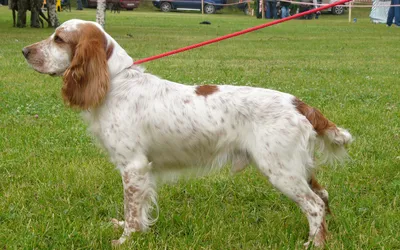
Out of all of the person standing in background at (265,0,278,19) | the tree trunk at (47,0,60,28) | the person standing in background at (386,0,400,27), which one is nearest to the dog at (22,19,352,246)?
the tree trunk at (47,0,60,28)

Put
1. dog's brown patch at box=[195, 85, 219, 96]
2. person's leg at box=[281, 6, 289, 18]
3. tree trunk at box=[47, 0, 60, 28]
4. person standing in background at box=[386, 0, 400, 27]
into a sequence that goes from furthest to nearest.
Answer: person's leg at box=[281, 6, 289, 18]
person standing in background at box=[386, 0, 400, 27]
tree trunk at box=[47, 0, 60, 28]
dog's brown patch at box=[195, 85, 219, 96]

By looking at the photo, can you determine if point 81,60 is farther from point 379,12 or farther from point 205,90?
point 379,12

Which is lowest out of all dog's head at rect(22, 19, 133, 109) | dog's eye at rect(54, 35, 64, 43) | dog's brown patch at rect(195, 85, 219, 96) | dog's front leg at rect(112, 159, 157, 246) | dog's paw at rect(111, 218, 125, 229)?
dog's paw at rect(111, 218, 125, 229)

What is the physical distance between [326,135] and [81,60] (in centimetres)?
164

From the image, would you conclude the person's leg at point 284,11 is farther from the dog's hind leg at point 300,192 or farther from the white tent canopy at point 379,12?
the dog's hind leg at point 300,192

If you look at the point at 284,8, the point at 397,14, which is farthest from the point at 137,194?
the point at 284,8

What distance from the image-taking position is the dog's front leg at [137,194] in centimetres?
353

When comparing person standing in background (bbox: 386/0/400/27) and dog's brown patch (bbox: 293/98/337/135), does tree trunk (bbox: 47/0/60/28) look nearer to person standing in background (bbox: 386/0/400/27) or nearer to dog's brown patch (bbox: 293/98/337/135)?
person standing in background (bbox: 386/0/400/27)

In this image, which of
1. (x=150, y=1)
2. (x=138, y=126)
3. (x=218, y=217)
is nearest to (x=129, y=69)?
(x=138, y=126)

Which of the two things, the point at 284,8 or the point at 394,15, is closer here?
the point at 394,15

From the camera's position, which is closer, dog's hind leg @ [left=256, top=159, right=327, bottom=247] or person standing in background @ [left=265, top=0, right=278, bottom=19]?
dog's hind leg @ [left=256, top=159, right=327, bottom=247]

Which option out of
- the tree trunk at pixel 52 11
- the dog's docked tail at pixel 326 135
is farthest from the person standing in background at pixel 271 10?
the dog's docked tail at pixel 326 135

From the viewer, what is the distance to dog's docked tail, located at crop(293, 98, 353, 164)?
345cm

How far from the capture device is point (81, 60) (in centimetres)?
349
